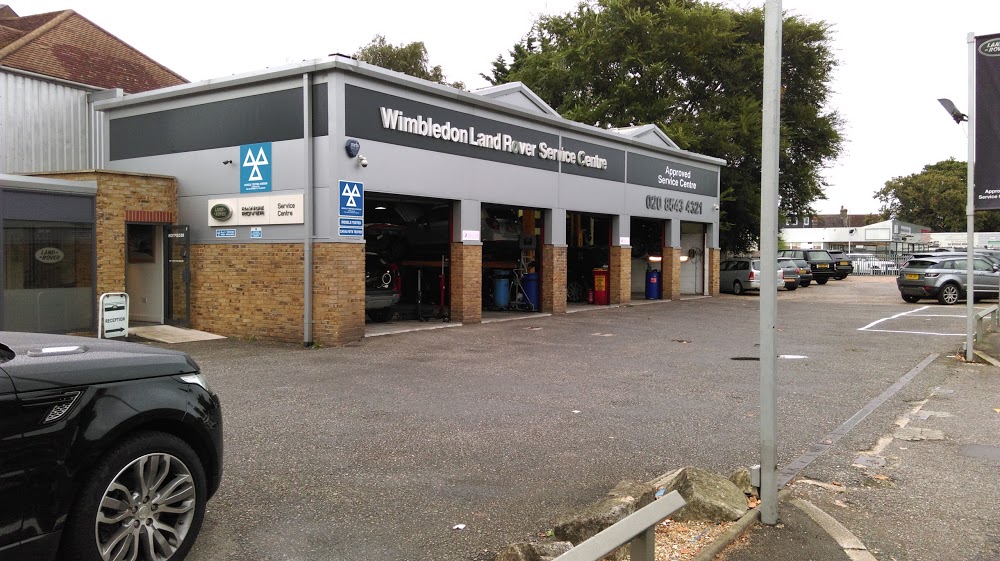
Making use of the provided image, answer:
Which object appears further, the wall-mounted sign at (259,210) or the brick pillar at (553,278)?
the brick pillar at (553,278)

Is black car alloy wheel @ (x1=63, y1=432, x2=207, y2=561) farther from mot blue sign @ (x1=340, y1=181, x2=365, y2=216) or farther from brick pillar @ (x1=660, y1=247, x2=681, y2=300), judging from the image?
brick pillar @ (x1=660, y1=247, x2=681, y2=300)

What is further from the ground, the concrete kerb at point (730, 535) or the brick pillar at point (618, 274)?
the brick pillar at point (618, 274)

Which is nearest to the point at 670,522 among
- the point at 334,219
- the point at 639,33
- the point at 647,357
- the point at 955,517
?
the point at 955,517

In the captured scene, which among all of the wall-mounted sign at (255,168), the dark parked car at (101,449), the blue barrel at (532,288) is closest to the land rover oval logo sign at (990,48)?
the blue barrel at (532,288)

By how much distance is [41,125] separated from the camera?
57.0 feet

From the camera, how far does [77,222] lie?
13.1 m

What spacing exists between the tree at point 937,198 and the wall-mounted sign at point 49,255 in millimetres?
79942

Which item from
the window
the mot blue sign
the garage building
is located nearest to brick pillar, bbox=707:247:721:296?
the garage building

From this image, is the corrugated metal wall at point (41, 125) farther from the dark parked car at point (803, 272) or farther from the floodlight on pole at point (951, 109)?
the dark parked car at point (803, 272)

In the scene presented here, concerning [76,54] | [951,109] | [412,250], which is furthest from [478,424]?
[76,54]

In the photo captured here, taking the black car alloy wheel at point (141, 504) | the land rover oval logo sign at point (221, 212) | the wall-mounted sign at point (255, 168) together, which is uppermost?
the wall-mounted sign at point (255, 168)

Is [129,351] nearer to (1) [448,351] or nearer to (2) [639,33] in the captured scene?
(1) [448,351]

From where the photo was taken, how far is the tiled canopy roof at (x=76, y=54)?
20.6 meters

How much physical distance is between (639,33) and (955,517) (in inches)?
1166
